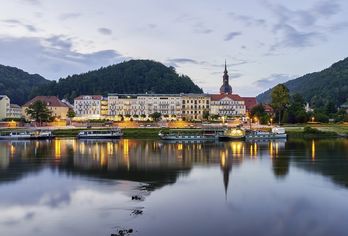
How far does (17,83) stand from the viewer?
153500mm

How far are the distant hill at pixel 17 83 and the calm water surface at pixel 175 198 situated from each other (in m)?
113

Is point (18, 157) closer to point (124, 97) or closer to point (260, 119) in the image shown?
point (260, 119)

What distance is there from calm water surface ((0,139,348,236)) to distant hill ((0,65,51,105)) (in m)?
113

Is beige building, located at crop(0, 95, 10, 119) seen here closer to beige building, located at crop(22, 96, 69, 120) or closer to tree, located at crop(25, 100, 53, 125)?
beige building, located at crop(22, 96, 69, 120)

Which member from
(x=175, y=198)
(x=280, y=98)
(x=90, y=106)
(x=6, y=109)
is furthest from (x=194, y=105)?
(x=175, y=198)

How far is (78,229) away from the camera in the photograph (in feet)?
50.7

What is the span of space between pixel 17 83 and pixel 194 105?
215ft

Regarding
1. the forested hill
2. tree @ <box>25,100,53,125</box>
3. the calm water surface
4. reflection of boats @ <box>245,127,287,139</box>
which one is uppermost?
the forested hill

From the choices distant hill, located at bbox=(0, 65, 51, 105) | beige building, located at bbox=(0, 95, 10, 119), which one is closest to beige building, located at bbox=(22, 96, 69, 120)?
beige building, located at bbox=(0, 95, 10, 119)

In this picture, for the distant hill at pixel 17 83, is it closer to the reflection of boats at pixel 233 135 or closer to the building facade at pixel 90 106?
the building facade at pixel 90 106

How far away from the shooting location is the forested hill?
14100cm

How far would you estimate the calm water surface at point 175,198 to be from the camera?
15859 millimetres

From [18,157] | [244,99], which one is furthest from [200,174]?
[244,99]

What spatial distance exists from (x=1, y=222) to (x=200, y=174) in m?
14.1
